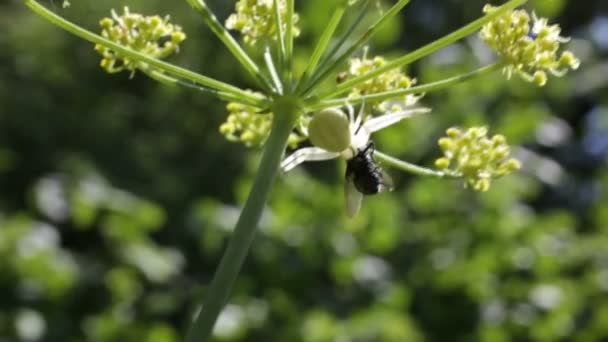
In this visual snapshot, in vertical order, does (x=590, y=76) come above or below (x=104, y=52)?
above

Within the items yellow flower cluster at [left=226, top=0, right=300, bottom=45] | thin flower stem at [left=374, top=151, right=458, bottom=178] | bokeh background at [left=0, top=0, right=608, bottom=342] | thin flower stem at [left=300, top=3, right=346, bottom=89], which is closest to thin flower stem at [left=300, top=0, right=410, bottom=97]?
thin flower stem at [left=300, top=3, right=346, bottom=89]

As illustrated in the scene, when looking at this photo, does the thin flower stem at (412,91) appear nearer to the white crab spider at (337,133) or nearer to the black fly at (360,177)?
the white crab spider at (337,133)

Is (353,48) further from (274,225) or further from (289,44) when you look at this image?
(274,225)

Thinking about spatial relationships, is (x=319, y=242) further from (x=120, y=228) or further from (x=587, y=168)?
(x=587, y=168)

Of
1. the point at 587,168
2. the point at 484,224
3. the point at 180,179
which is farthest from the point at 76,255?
the point at 587,168

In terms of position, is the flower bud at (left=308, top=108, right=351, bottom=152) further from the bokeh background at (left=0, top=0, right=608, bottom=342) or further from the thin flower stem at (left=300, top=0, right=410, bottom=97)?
the bokeh background at (left=0, top=0, right=608, bottom=342)

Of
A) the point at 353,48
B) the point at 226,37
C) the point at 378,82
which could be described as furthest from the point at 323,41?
the point at 378,82
